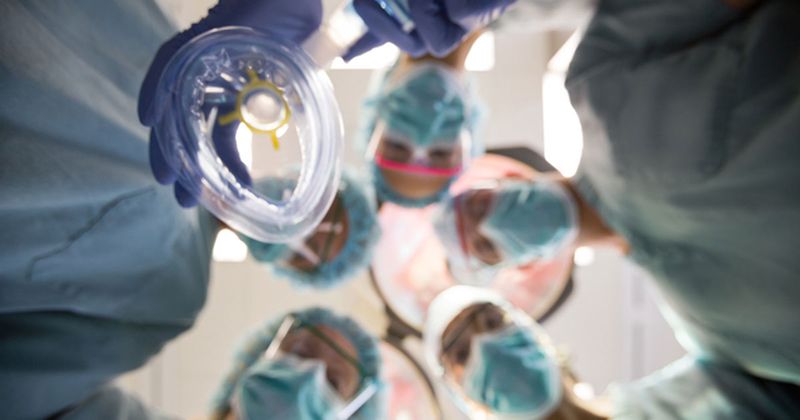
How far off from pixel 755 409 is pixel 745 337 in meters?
0.18

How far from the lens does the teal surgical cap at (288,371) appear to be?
116 centimetres

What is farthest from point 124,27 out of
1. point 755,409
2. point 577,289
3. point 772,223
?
point 577,289

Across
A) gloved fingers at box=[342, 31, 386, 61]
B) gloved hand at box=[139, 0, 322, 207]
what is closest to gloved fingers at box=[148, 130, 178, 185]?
gloved hand at box=[139, 0, 322, 207]

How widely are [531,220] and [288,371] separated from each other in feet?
2.17

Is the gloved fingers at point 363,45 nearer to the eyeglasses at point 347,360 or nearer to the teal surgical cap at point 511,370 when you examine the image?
the eyeglasses at point 347,360

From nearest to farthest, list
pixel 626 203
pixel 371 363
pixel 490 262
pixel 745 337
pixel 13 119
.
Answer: pixel 13 119, pixel 745 337, pixel 626 203, pixel 371 363, pixel 490 262

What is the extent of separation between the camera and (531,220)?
134 cm

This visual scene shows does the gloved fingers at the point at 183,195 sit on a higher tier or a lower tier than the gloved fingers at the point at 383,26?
lower

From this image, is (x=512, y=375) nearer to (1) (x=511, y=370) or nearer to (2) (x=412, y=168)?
(1) (x=511, y=370)

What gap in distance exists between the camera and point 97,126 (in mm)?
664

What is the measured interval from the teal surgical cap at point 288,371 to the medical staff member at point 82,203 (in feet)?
0.84

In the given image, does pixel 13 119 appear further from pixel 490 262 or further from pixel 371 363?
pixel 490 262

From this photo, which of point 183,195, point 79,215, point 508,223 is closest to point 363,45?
point 183,195

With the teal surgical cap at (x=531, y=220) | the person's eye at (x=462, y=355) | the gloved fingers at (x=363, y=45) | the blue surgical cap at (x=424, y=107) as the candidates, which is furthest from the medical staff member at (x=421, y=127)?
the gloved fingers at (x=363, y=45)
